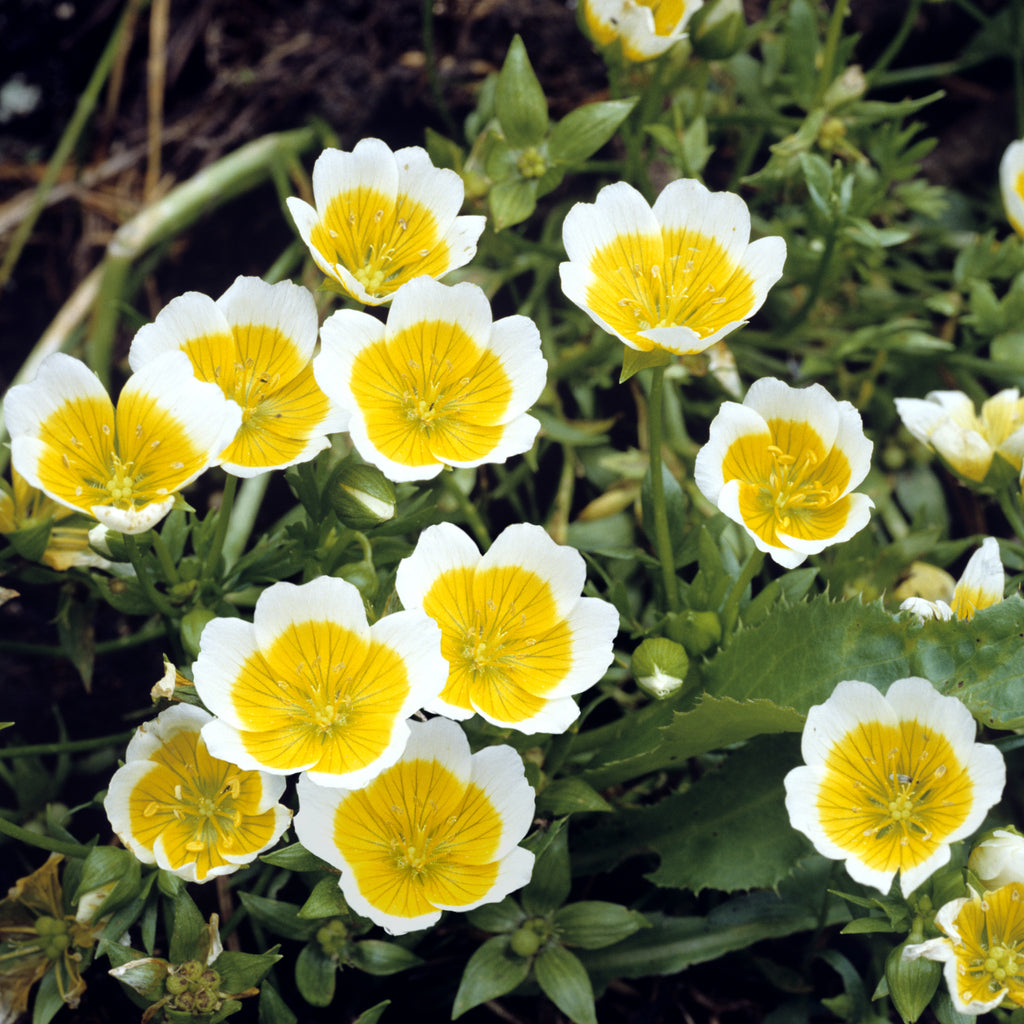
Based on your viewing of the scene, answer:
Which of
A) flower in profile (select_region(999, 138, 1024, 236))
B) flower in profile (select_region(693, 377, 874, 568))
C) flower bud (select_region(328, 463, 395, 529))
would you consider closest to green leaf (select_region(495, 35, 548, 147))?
flower in profile (select_region(693, 377, 874, 568))

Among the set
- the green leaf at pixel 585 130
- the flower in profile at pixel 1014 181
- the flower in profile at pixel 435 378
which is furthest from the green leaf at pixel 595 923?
the flower in profile at pixel 1014 181

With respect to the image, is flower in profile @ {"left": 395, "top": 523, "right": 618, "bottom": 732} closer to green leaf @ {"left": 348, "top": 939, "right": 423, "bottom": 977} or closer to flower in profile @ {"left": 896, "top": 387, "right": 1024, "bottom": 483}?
green leaf @ {"left": 348, "top": 939, "right": 423, "bottom": 977}

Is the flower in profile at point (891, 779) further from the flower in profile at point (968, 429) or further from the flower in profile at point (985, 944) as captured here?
the flower in profile at point (968, 429)

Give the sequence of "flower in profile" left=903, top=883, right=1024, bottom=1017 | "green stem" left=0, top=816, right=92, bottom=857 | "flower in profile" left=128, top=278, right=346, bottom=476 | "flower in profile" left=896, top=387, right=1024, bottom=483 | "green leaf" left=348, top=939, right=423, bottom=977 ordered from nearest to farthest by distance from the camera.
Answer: "flower in profile" left=903, top=883, right=1024, bottom=1017 → "green stem" left=0, top=816, right=92, bottom=857 → "flower in profile" left=128, top=278, right=346, bottom=476 → "green leaf" left=348, top=939, right=423, bottom=977 → "flower in profile" left=896, top=387, right=1024, bottom=483

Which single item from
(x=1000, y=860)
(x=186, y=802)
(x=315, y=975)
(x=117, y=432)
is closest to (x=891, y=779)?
(x=1000, y=860)

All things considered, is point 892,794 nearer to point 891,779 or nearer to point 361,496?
point 891,779
